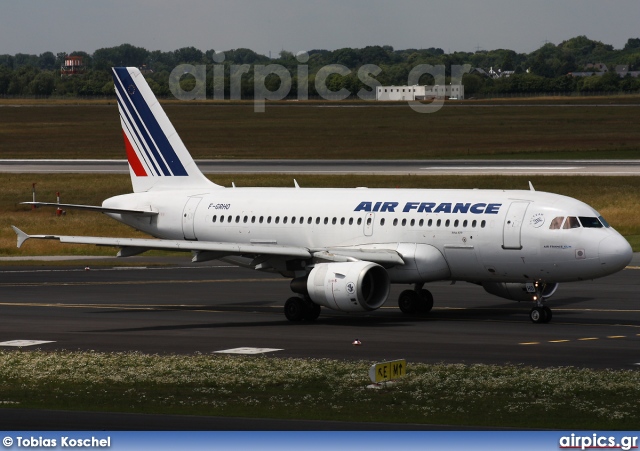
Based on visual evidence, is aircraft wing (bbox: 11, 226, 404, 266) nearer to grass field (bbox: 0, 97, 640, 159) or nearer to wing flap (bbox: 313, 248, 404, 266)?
wing flap (bbox: 313, 248, 404, 266)

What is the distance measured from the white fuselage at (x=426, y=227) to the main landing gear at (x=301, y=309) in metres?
2.87

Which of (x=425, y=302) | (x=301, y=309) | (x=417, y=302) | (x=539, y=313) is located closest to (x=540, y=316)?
(x=539, y=313)

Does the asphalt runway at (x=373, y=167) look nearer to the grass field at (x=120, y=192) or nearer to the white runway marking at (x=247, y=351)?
the grass field at (x=120, y=192)

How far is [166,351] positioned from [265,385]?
24.2 feet

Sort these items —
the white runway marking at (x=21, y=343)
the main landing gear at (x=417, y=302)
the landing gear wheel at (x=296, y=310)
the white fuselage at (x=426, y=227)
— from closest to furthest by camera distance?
the white runway marking at (x=21, y=343), the white fuselage at (x=426, y=227), the landing gear wheel at (x=296, y=310), the main landing gear at (x=417, y=302)

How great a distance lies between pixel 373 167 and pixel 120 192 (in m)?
26.9

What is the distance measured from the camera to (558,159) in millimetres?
120625

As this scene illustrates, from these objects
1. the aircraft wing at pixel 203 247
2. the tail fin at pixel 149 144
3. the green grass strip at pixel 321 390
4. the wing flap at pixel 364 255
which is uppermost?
the tail fin at pixel 149 144

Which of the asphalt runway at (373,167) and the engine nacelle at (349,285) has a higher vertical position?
the asphalt runway at (373,167)

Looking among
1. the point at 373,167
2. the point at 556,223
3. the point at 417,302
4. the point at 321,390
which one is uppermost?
the point at 556,223

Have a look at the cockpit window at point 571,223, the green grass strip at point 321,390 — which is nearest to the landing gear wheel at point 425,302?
the cockpit window at point 571,223

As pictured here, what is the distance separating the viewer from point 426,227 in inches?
1651

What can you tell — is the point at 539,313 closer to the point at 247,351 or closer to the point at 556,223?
the point at 556,223

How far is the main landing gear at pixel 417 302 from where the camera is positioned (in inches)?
1727
